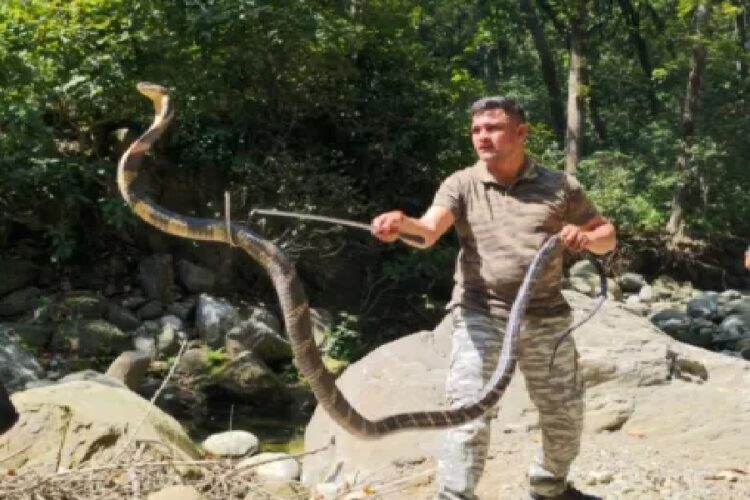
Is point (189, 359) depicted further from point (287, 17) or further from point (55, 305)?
point (287, 17)

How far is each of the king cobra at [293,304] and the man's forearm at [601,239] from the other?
2.30 feet

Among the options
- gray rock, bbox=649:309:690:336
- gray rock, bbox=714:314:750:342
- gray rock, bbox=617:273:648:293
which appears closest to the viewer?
gray rock, bbox=714:314:750:342

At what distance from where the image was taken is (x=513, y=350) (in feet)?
10.4

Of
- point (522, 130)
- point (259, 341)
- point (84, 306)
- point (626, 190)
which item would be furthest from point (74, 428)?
point (626, 190)

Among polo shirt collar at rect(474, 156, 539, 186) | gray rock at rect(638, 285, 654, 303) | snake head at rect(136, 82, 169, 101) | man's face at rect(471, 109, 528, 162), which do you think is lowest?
gray rock at rect(638, 285, 654, 303)

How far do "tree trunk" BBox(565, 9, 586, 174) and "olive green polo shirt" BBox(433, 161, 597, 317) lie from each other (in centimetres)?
1435

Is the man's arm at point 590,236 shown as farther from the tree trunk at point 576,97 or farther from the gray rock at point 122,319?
the tree trunk at point 576,97

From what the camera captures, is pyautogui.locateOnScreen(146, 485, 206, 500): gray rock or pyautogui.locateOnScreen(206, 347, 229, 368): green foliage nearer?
pyautogui.locateOnScreen(146, 485, 206, 500): gray rock

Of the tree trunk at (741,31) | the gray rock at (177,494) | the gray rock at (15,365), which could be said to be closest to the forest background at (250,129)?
the gray rock at (15,365)

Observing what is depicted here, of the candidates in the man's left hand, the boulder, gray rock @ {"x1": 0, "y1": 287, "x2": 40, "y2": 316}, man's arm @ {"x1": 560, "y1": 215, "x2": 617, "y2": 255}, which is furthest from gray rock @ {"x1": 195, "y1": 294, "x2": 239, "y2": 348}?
the man's left hand

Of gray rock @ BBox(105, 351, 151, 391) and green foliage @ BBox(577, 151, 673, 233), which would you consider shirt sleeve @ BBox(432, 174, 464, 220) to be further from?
green foliage @ BBox(577, 151, 673, 233)

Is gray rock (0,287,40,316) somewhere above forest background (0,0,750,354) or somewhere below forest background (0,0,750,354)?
below

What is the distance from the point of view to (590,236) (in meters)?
3.49

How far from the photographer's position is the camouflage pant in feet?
11.2
